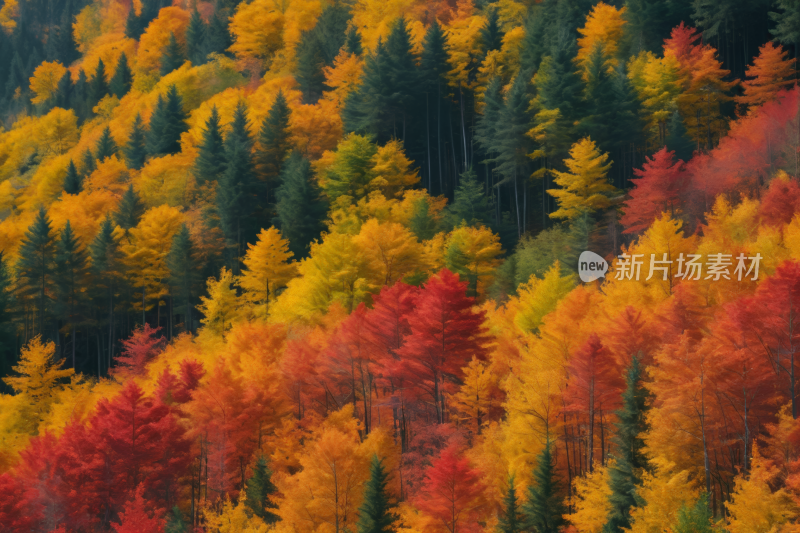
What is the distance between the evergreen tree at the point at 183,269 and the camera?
6091cm

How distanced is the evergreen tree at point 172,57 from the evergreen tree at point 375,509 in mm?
91810

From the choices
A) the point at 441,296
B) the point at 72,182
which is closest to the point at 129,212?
the point at 72,182

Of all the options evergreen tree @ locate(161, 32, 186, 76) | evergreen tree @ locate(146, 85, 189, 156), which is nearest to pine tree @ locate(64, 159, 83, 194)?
evergreen tree @ locate(146, 85, 189, 156)

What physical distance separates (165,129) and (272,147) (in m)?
20.5

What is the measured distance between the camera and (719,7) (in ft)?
202

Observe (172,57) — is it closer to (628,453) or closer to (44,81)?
(44,81)

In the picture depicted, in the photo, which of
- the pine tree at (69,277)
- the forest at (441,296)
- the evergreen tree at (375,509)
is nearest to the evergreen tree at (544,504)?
the forest at (441,296)

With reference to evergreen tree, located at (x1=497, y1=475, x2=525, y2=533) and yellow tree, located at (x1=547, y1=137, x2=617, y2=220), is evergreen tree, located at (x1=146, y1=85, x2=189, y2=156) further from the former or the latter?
evergreen tree, located at (x1=497, y1=475, x2=525, y2=533)

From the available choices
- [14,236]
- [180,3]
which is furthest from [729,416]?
[180,3]

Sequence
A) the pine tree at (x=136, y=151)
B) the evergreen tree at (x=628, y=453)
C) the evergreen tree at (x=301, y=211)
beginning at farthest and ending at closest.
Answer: the pine tree at (x=136, y=151) → the evergreen tree at (x=301, y=211) → the evergreen tree at (x=628, y=453)

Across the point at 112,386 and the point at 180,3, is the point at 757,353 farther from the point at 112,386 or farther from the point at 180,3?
the point at 180,3

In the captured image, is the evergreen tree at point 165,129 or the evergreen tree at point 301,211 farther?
the evergreen tree at point 165,129

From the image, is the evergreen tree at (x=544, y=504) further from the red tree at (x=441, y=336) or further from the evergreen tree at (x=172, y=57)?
the evergreen tree at (x=172, y=57)

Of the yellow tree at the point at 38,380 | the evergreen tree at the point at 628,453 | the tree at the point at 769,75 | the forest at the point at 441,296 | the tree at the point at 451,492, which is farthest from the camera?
the tree at the point at 769,75
